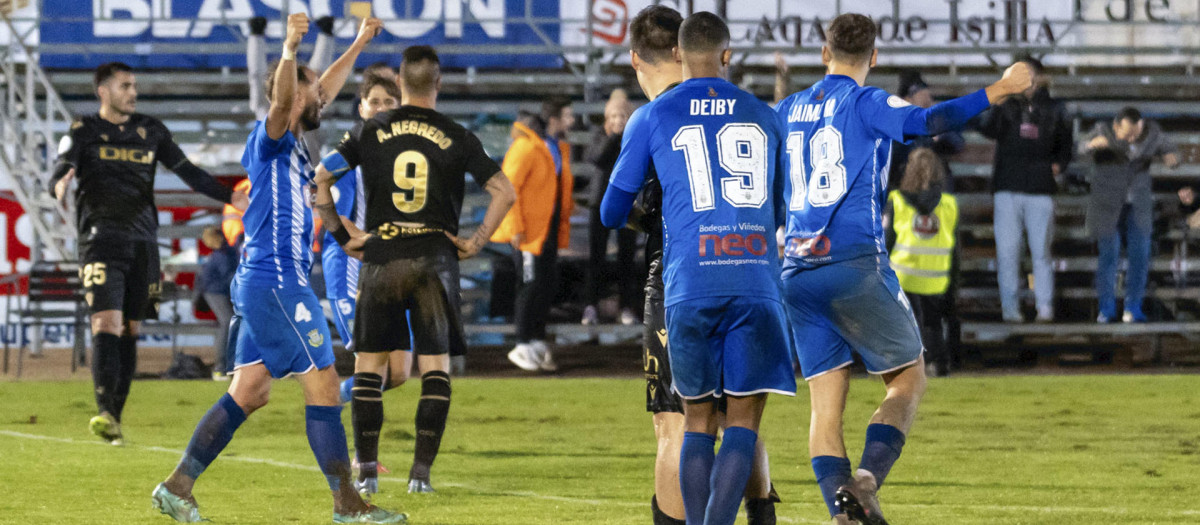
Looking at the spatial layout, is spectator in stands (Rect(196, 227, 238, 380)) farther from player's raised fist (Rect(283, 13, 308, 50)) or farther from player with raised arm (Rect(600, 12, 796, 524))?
player with raised arm (Rect(600, 12, 796, 524))

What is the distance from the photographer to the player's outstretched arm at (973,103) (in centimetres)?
535

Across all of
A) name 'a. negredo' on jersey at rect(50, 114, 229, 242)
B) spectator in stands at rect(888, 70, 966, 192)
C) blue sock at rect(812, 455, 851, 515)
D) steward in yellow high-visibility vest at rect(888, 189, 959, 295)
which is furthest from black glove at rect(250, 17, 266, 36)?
blue sock at rect(812, 455, 851, 515)

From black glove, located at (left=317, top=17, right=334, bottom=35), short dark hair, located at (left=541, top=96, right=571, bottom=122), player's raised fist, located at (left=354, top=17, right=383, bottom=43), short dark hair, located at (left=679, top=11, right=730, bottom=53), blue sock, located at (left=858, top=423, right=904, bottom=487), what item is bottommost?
blue sock, located at (left=858, top=423, right=904, bottom=487)

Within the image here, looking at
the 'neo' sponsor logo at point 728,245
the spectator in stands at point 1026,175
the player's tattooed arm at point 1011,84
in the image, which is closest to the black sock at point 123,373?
the 'neo' sponsor logo at point 728,245

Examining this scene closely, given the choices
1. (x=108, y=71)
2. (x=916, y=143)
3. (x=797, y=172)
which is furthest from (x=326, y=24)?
(x=797, y=172)

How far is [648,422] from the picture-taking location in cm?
1075

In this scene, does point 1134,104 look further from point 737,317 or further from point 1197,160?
point 737,317

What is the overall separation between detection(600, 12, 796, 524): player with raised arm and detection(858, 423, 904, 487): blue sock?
79 centimetres

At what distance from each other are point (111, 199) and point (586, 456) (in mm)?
3312

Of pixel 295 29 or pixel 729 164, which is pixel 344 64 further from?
pixel 729 164

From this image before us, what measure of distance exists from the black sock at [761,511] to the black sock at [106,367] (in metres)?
5.29

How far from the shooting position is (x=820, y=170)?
5.94 meters

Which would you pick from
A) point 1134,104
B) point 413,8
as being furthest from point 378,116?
point 1134,104

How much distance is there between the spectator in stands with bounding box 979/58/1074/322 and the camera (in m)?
14.7
